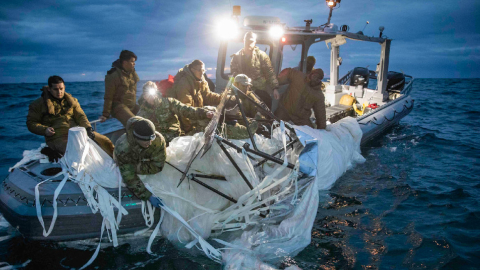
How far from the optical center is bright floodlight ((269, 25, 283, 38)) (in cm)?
597

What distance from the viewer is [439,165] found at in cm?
702

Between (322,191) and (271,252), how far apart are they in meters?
2.32

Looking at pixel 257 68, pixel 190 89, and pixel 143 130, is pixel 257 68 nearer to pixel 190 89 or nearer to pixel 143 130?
pixel 190 89

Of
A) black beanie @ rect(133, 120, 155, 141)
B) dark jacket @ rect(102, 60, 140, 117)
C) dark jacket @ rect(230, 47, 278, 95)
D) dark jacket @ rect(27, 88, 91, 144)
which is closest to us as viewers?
black beanie @ rect(133, 120, 155, 141)

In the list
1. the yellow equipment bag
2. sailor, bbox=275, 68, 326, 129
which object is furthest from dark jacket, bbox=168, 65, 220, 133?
the yellow equipment bag

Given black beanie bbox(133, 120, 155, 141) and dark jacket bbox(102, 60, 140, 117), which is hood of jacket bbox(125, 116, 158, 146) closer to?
black beanie bbox(133, 120, 155, 141)

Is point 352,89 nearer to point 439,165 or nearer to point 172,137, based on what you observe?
point 439,165

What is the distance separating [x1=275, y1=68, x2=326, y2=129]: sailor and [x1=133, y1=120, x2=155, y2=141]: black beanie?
10.6 feet

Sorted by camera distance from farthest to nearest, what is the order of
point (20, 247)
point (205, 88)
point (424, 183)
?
point (424, 183), point (205, 88), point (20, 247)

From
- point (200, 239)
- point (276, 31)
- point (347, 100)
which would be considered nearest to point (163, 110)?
point (200, 239)

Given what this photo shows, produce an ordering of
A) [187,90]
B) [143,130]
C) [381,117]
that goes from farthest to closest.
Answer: [381,117]
[187,90]
[143,130]

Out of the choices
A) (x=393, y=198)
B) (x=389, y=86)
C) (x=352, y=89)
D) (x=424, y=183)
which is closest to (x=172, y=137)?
(x=393, y=198)

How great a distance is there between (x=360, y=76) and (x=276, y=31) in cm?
643

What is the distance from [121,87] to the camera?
15.4ft
